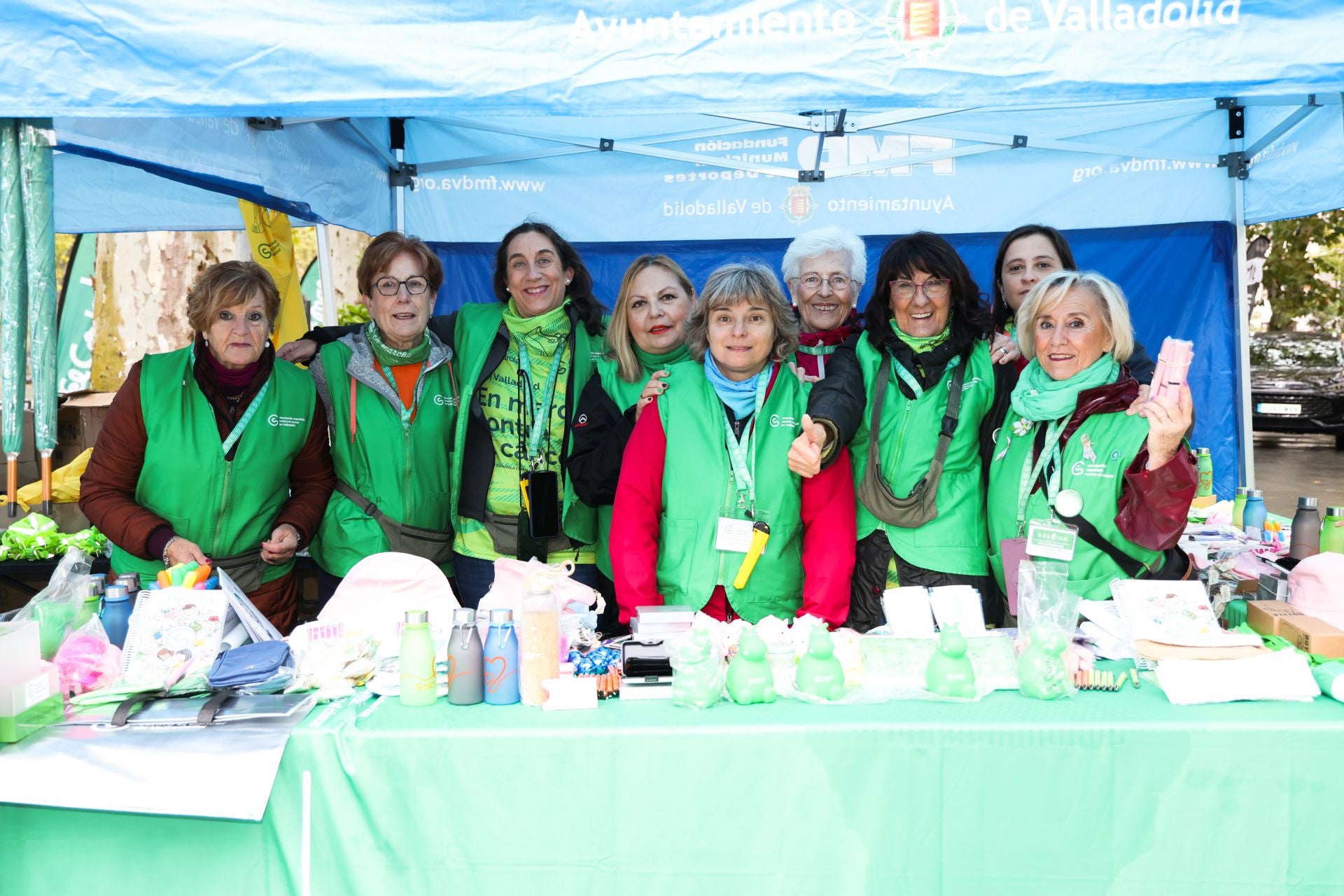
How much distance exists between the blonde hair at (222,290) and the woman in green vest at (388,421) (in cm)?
32

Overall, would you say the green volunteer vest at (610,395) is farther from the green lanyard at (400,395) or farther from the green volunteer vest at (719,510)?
the green lanyard at (400,395)

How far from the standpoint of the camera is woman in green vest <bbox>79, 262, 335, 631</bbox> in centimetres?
272

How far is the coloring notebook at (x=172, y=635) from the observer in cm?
210

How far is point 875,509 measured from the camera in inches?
101

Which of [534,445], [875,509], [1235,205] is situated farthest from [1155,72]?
[1235,205]

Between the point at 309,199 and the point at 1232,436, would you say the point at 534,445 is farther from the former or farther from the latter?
the point at 1232,436

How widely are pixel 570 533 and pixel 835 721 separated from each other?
1286 mm

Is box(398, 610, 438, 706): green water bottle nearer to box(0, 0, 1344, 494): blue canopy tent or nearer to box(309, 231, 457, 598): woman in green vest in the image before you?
box(309, 231, 457, 598): woman in green vest

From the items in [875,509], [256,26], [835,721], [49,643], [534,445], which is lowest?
[835,721]

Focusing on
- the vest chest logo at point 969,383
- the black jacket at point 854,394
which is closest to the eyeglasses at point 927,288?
the black jacket at point 854,394

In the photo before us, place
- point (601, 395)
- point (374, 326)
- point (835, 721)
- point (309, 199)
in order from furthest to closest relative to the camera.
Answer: point (309, 199), point (374, 326), point (601, 395), point (835, 721)

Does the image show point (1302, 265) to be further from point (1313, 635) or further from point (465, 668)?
point (465, 668)

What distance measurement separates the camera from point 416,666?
2002 mm

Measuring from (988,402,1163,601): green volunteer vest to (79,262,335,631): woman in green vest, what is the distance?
206 cm
